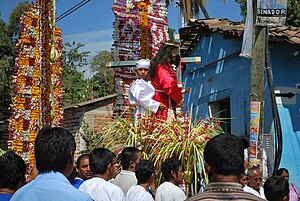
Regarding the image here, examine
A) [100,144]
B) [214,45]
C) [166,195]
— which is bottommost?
[166,195]

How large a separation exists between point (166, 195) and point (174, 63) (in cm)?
287

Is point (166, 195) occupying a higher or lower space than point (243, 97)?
lower

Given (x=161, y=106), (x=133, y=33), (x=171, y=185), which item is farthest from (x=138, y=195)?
(x=133, y=33)

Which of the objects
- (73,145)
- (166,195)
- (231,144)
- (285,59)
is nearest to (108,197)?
(166,195)

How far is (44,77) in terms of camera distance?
7.70 meters

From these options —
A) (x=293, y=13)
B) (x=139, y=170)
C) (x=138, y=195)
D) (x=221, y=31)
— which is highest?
(x=293, y=13)

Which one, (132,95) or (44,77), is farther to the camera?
(44,77)

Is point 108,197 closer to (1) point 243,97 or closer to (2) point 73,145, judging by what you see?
(2) point 73,145

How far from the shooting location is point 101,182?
448 cm

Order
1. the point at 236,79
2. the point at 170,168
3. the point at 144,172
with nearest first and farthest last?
the point at 144,172 → the point at 170,168 → the point at 236,79

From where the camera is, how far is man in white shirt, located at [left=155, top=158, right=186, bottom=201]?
515 centimetres

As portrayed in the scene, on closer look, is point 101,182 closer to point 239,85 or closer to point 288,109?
point 288,109

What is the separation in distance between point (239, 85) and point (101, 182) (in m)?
6.57

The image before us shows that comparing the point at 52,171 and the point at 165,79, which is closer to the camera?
the point at 52,171
